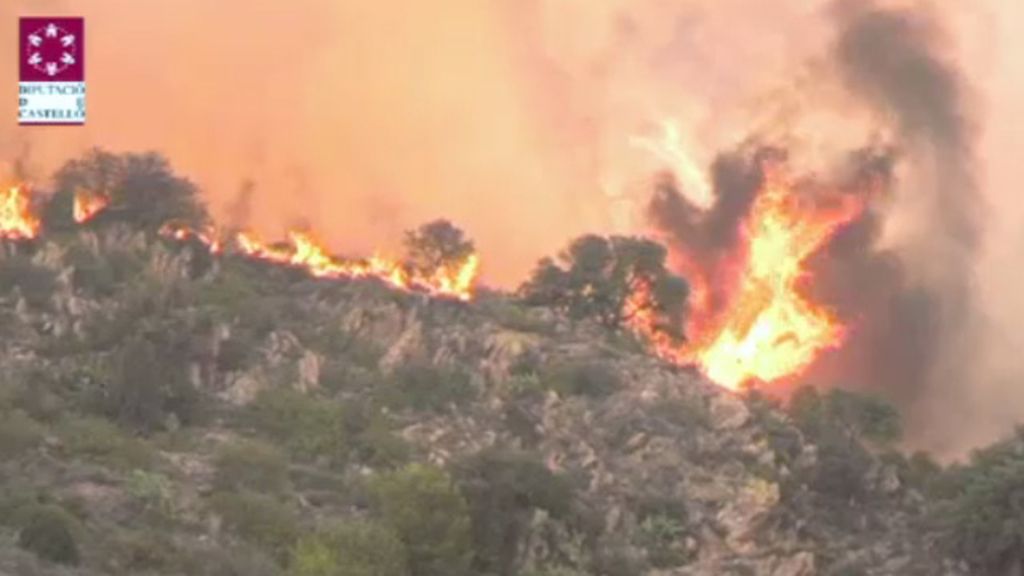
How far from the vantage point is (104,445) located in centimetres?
8256

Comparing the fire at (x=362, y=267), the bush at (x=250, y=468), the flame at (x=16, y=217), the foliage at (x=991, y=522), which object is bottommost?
the foliage at (x=991, y=522)

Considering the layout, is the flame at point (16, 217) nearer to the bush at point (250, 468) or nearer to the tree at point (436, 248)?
the tree at point (436, 248)

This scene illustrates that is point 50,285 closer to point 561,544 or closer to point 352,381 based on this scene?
point 352,381

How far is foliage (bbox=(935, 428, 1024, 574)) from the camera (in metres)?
72.9

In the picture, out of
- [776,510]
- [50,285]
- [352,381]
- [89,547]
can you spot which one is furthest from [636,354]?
[89,547]

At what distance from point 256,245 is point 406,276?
13.3 meters

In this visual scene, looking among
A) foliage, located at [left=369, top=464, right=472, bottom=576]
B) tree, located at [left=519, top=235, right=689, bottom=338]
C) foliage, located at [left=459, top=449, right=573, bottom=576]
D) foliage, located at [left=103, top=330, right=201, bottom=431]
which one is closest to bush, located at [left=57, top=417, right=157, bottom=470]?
foliage, located at [left=103, top=330, right=201, bottom=431]

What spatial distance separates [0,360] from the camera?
93875 mm

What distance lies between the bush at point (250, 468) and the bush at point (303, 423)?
450 cm

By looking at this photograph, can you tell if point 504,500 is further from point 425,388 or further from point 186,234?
point 186,234

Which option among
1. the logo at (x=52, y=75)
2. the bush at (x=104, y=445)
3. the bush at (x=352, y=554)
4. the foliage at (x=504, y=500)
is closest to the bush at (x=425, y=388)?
the bush at (x=104, y=445)

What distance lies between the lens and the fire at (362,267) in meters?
126

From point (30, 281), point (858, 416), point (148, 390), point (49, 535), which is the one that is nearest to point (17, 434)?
point (148, 390)

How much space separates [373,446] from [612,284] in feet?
127
